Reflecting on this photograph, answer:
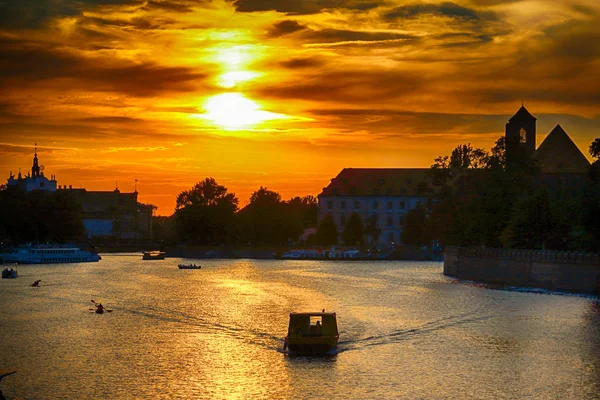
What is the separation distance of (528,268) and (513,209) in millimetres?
18624

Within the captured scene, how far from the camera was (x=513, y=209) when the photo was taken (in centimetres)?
13662

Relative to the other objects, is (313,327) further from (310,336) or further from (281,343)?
(281,343)

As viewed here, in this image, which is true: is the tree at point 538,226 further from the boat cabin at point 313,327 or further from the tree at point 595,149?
the boat cabin at point 313,327

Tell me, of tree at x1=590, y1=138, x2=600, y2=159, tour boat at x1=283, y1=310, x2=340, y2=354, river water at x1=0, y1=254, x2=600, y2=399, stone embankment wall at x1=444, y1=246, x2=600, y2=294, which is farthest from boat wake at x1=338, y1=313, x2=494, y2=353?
tree at x1=590, y1=138, x2=600, y2=159

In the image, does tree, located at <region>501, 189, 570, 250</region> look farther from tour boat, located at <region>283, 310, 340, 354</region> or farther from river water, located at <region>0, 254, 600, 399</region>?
tour boat, located at <region>283, 310, 340, 354</region>

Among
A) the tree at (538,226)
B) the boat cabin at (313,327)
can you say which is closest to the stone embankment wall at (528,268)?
the tree at (538,226)

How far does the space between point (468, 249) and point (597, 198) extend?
1256 inches

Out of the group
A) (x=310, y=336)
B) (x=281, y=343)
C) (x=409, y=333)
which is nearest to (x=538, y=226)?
(x=409, y=333)

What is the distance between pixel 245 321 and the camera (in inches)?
3319

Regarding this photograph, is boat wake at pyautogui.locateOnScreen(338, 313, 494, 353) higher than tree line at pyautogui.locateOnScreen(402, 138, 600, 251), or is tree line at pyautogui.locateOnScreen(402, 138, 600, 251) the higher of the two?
tree line at pyautogui.locateOnScreen(402, 138, 600, 251)

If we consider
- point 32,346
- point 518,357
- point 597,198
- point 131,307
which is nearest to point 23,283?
point 131,307

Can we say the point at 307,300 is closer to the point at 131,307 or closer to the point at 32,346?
the point at 131,307

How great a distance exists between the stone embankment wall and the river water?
116 inches

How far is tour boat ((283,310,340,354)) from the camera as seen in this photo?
64.4m
